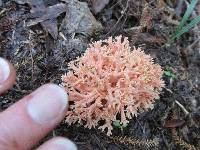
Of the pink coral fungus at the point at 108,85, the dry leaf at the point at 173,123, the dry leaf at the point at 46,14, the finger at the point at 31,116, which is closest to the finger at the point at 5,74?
the finger at the point at 31,116

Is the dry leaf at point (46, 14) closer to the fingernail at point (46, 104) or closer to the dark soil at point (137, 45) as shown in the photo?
the dark soil at point (137, 45)

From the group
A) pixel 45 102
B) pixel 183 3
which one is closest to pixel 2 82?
pixel 45 102

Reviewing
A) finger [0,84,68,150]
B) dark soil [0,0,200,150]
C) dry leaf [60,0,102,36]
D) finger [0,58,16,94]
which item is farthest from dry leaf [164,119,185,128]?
finger [0,58,16,94]

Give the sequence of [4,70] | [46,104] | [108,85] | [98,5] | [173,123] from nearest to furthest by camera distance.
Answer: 1. [46,104]
2. [4,70]
3. [108,85]
4. [173,123]
5. [98,5]

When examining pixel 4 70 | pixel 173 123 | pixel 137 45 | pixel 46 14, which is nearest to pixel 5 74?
pixel 4 70

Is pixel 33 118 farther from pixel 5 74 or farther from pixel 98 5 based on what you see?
pixel 98 5

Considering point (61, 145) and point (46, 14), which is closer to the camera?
point (61, 145)

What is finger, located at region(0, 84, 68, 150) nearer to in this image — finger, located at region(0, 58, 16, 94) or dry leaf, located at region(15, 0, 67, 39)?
finger, located at region(0, 58, 16, 94)
